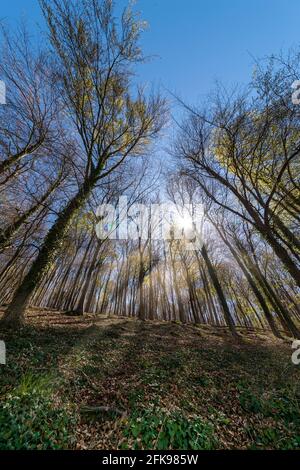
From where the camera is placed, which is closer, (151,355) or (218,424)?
(218,424)

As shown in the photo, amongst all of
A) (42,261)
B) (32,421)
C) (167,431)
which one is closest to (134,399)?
(167,431)

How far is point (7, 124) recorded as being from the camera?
23.1 feet

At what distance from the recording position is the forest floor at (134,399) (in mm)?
2762

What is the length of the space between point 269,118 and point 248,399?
782 cm

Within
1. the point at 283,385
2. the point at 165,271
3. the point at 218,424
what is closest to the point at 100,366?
the point at 218,424

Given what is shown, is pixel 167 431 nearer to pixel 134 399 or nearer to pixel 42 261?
pixel 134 399

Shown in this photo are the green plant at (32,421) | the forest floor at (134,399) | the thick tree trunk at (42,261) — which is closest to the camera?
the green plant at (32,421)

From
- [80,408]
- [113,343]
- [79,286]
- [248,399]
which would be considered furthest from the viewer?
[79,286]

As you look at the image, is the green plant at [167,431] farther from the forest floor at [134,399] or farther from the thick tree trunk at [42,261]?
the thick tree trunk at [42,261]

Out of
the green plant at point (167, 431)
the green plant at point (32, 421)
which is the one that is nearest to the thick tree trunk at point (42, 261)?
the green plant at point (32, 421)

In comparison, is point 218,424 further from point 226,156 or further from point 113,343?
point 226,156

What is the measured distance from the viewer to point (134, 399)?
3.55 metres

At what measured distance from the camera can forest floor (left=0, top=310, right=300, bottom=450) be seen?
2.76 m
